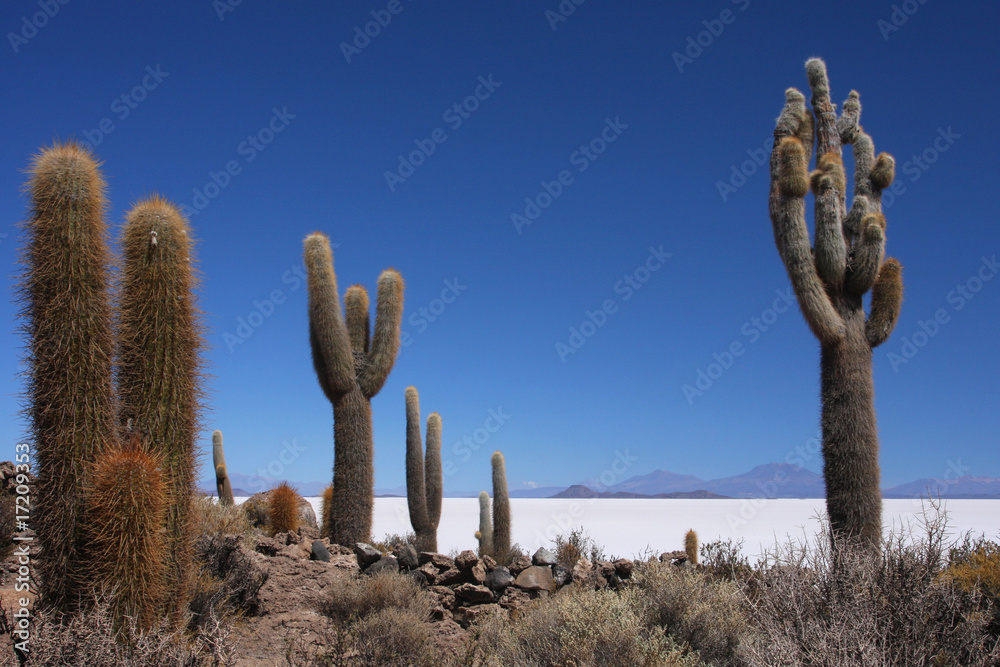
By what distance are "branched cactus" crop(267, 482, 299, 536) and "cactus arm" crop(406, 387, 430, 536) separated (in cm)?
260

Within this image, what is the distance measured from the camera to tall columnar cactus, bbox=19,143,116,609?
Answer: 5.48 metres

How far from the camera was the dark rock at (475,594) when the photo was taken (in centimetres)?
838

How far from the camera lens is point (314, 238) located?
41.7ft

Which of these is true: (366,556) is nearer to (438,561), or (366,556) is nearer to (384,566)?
(384,566)

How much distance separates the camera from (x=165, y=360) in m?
6.42

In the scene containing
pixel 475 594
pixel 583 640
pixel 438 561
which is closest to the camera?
pixel 583 640

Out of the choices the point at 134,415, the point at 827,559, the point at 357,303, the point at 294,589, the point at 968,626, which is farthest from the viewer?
the point at 357,303

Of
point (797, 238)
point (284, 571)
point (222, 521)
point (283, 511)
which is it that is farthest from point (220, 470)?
point (797, 238)

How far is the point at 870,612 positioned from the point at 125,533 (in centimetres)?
587

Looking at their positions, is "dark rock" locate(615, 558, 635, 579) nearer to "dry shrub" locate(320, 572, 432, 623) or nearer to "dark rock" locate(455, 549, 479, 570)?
"dark rock" locate(455, 549, 479, 570)

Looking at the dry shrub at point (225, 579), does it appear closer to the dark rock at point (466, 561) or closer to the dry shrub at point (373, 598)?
the dry shrub at point (373, 598)

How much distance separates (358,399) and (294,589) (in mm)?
4150

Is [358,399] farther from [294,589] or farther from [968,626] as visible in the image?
[968,626]

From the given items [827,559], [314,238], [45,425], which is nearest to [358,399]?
[314,238]
